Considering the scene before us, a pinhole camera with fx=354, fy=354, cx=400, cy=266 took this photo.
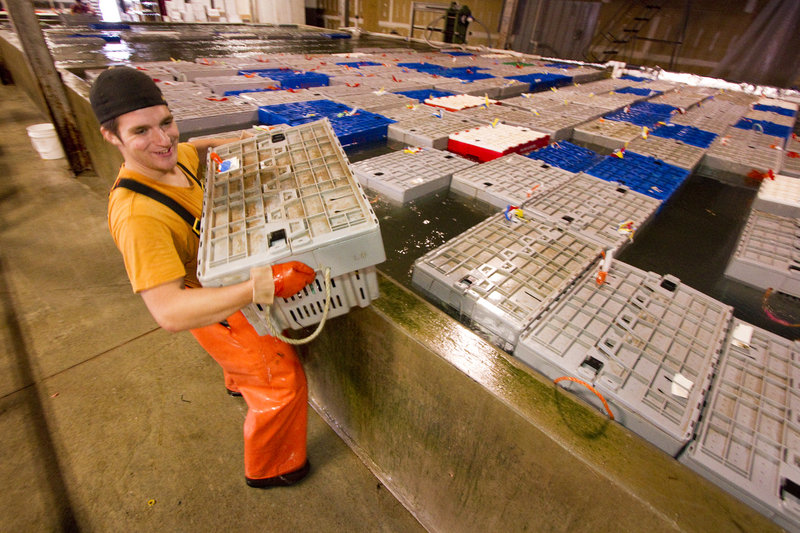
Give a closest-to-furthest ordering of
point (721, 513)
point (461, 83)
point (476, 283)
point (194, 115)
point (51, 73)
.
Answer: point (721, 513), point (476, 283), point (194, 115), point (51, 73), point (461, 83)

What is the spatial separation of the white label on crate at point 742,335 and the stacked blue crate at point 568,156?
1950 mm

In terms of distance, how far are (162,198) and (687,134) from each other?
215 inches

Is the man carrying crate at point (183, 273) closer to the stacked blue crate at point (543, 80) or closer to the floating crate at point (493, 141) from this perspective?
the floating crate at point (493, 141)

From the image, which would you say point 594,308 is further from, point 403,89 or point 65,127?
point 65,127

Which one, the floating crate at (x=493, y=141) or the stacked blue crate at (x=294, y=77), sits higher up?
the stacked blue crate at (x=294, y=77)

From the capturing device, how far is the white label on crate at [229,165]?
1.81m

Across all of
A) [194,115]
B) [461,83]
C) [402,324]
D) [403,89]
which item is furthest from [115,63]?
[402,324]

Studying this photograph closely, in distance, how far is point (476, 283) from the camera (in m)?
1.82

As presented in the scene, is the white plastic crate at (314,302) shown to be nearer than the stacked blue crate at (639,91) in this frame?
Yes

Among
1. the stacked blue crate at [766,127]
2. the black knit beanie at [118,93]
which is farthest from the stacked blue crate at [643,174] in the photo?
the black knit beanie at [118,93]

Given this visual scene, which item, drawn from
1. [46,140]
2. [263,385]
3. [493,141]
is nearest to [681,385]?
[263,385]

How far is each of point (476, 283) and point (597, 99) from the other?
17.4ft

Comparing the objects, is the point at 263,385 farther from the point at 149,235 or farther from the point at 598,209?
the point at 598,209

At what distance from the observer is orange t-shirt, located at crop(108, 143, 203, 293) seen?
1.28 metres
